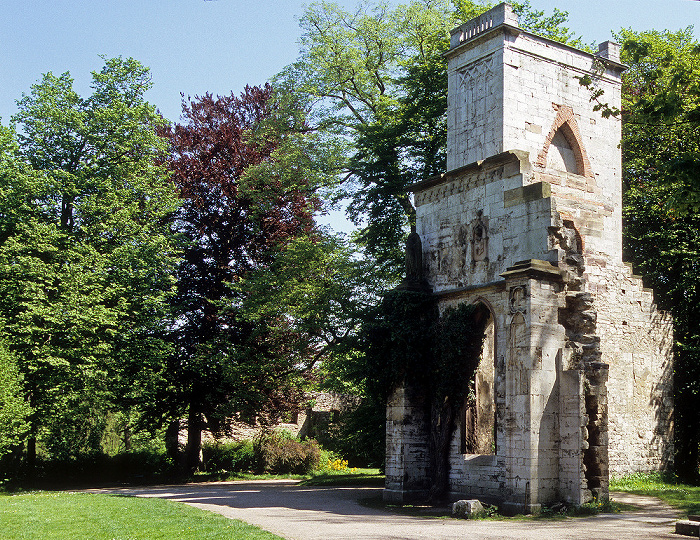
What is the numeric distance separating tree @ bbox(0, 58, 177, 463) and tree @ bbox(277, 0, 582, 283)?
6422 millimetres

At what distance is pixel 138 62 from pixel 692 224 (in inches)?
802

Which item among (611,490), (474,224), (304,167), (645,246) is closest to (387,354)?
(474,224)

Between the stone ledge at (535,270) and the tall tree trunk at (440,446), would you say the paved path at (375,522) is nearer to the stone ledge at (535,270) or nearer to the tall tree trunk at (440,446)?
the tall tree trunk at (440,446)

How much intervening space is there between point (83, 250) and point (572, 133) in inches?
628

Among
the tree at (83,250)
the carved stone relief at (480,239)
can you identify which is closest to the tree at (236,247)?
the tree at (83,250)

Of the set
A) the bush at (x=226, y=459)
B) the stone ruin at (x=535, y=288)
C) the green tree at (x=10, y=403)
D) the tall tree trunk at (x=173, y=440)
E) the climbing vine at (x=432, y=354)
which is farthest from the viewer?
the bush at (x=226, y=459)

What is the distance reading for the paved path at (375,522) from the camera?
11.6 meters

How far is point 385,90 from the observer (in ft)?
93.7

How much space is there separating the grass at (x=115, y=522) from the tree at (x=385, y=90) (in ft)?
37.6

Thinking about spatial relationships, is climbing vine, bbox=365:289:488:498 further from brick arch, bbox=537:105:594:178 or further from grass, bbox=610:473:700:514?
brick arch, bbox=537:105:594:178

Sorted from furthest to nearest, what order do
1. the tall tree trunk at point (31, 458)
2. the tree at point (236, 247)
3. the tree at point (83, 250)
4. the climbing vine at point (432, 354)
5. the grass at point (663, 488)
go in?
→ 1. the tree at point (236, 247)
2. the tall tree trunk at point (31, 458)
3. the tree at point (83, 250)
4. the climbing vine at point (432, 354)
5. the grass at point (663, 488)

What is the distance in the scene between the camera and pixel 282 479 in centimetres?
2675

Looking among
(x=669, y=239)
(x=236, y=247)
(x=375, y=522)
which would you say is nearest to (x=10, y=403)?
(x=236, y=247)

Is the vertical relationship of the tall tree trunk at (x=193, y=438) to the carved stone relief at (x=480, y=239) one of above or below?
below
